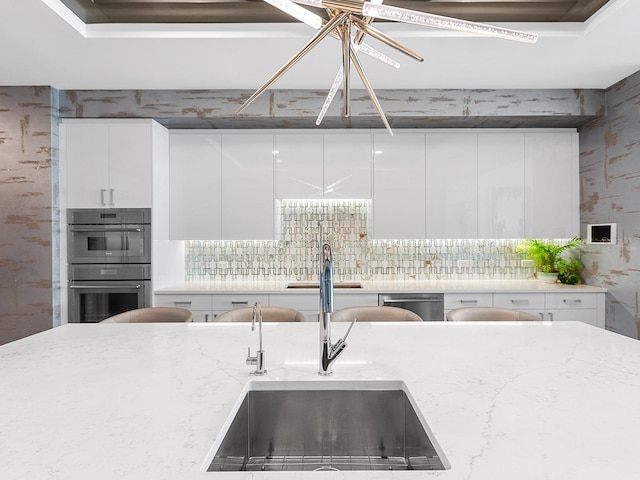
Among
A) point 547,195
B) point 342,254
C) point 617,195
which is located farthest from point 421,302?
point 617,195

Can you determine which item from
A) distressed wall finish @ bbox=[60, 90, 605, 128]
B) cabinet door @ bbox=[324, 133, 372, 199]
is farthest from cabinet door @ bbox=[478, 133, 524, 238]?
cabinet door @ bbox=[324, 133, 372, 199]

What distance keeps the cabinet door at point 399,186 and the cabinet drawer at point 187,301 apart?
174 centimetres

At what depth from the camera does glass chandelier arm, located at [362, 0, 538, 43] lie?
→ 1.13 m

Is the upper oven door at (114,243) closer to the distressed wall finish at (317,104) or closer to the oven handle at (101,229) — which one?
the oven handle at (101,229)

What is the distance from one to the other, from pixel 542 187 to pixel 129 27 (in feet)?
12.5

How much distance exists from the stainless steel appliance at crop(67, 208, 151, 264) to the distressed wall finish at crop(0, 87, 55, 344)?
240 millimetres

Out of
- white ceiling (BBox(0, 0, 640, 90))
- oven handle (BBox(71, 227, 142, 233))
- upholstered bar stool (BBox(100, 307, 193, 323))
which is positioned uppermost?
white ceiling (BBox(0, 0, 640, 90))

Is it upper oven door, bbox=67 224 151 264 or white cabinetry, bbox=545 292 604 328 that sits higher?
upper oven door, bbox=67 224 151 264

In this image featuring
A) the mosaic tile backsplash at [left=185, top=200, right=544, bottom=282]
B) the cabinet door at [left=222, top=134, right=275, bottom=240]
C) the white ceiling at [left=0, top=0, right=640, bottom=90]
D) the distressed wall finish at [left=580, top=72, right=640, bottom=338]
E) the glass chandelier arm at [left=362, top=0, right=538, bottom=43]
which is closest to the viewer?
the glass chandelier arm at [left=362, top=0, right=538, bottom=43]

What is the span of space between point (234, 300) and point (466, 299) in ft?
6.90

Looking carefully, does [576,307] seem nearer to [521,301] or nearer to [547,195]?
[521,301]

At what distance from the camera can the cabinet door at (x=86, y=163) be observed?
364cm

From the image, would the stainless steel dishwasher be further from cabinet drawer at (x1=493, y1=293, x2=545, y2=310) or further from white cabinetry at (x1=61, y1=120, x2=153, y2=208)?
white cabinetry at (x1=61, y1=120, x2=153, y2=208)

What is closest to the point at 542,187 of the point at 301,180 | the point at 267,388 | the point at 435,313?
the point at 435,313
